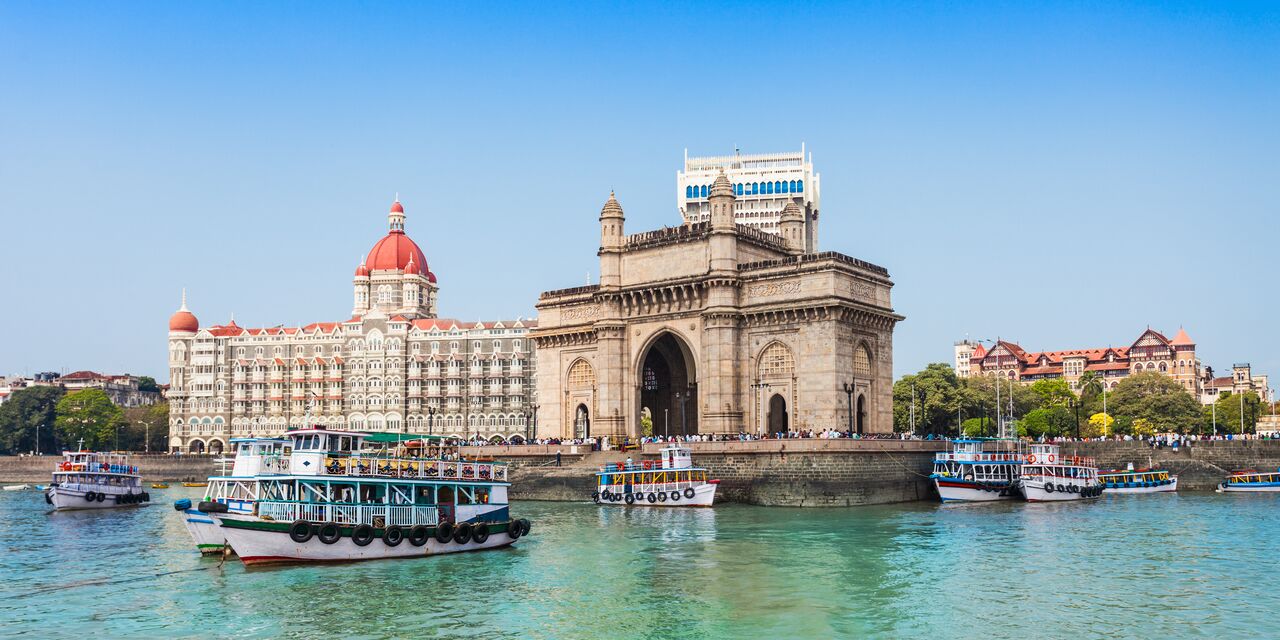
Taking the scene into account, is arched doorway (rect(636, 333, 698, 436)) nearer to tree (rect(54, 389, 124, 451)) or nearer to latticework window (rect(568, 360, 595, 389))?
latticework window (rect(568, 360, 595, 389))

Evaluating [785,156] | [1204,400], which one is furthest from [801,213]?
[1204,400]

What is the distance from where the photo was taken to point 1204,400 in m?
159

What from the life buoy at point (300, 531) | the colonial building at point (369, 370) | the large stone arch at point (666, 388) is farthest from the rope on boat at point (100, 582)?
the colonial building at point (369, 370)

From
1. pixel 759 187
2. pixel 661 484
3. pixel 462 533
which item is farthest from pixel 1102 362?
pixel 462 533

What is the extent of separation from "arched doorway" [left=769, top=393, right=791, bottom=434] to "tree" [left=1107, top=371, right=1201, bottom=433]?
180ft

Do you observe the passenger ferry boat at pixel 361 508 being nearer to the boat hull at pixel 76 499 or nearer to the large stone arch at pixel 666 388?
the large stone arch at pixel 666 388

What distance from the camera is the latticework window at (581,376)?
79062 millimetres

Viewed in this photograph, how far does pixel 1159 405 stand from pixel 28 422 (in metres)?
128

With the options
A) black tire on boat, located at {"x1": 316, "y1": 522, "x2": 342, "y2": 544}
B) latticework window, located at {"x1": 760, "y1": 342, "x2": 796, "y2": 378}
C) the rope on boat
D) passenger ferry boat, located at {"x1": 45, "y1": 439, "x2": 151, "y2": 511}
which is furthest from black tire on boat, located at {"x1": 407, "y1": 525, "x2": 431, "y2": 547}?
passenger ferry boat, located at {"x1": 45, "y1": 439, "x2": 151, "y2": 511}

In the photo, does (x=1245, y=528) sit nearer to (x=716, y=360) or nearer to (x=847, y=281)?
(x=847, y=281)

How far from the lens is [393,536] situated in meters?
39.0

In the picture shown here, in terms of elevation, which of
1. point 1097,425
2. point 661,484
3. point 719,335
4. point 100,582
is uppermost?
point 719,335

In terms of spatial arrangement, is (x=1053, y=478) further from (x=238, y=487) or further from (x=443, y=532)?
(x=238, y=487)

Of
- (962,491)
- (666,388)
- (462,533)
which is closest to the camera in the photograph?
(462,533)
